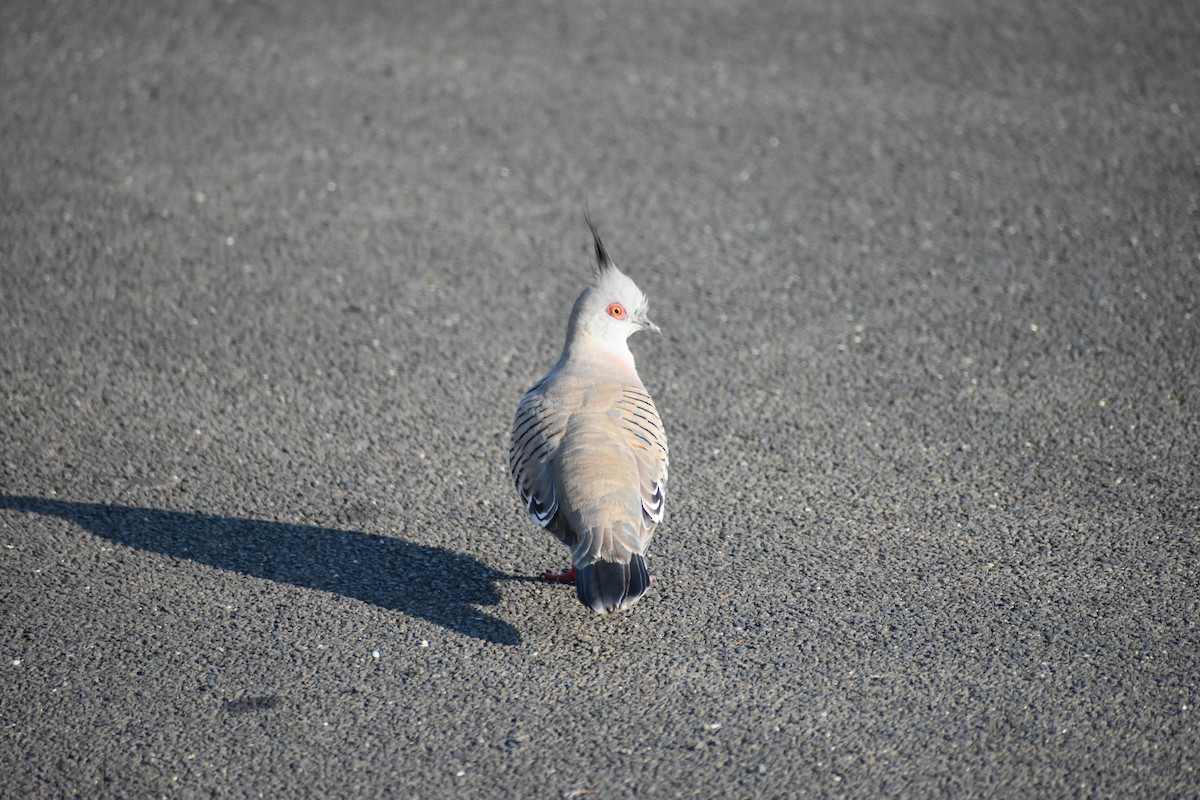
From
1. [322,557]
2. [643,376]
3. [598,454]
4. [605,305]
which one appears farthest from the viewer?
[643,376]

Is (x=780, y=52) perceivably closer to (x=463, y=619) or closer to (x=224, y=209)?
(x=224, y=209)

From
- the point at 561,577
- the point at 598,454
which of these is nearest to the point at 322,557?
the point at 561,577

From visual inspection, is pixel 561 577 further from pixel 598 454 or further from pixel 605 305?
pixel 605 305

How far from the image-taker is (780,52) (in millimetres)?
8547

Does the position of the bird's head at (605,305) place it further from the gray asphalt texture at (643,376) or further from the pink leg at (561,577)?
the pink leg at (561,577)

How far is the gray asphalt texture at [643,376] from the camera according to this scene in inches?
141

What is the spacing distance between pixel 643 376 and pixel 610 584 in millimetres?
2033

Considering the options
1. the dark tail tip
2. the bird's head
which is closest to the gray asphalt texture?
the dark tail tip

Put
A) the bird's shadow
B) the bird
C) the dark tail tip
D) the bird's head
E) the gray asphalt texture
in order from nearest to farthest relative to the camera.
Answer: the gray asphalt texture → the dark tail tip → the bird → the bird's shadow → the bird's head

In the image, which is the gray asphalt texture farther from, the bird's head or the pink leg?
the bird's head

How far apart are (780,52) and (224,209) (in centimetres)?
435

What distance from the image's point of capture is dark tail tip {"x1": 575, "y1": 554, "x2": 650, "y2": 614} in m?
3.67

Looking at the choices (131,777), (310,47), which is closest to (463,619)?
(131,777)

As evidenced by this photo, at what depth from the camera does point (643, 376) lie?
559cm
